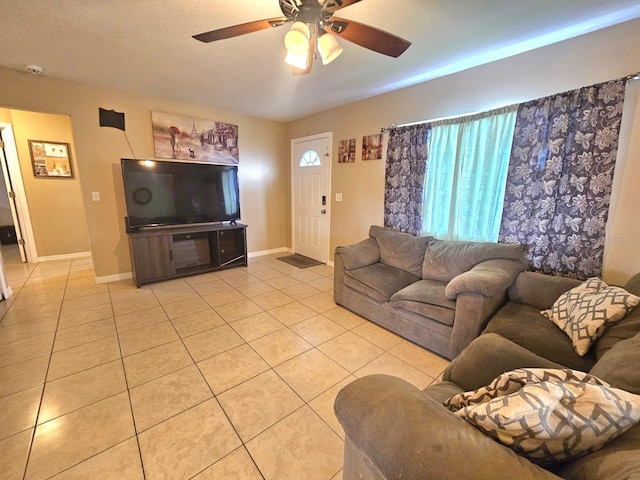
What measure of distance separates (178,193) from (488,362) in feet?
12.5

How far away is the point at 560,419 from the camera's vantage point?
2.04ft

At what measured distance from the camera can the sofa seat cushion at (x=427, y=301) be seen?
6.54 ft

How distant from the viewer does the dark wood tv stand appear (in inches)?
129

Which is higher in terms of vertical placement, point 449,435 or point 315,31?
point 315,31

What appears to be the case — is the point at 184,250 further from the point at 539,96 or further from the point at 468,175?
the point at 539,96

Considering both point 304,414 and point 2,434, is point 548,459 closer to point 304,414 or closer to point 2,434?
point 304,414

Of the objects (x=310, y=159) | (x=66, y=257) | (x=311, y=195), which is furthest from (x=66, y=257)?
(x=310, y=159)

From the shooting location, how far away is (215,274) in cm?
387

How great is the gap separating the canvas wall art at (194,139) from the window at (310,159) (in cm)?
109

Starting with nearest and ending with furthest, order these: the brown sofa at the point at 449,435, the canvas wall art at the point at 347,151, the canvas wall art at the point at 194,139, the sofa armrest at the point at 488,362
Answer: the brown sofa at the point at 449,435 < the sofa armrest at the point at 488,362 < the canvas wall art at the point at 194,139 < the canvas wall art at the point at 347,151

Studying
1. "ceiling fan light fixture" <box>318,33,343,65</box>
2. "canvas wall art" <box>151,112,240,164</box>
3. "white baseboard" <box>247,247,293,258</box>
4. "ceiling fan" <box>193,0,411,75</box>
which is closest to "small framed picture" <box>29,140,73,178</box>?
"canvas wall art" <box>151,112,240,164</box>

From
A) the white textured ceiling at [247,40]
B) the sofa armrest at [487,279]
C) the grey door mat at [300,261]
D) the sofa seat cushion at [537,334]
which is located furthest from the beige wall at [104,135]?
the sofa seat cushion at [537,334]

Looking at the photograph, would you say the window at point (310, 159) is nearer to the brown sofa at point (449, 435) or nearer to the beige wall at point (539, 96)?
the beige wall at point (539, 96)

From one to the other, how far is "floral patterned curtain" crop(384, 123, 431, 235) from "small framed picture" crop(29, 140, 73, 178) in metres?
5.18
